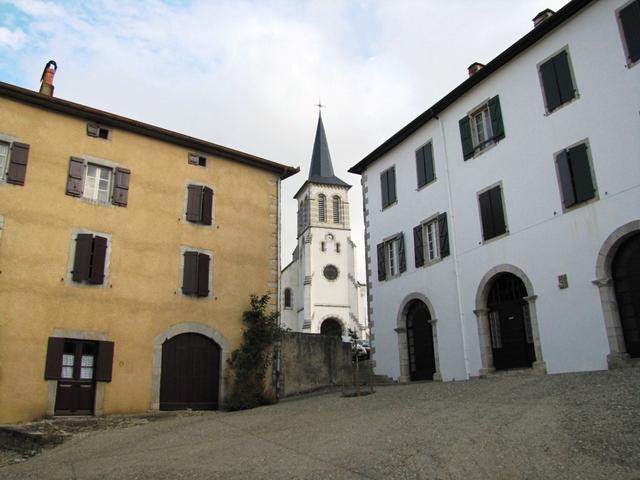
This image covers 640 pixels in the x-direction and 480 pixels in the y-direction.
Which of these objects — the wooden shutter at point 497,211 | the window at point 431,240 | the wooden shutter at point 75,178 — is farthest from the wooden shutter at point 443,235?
the wooden shutter at point 75,178

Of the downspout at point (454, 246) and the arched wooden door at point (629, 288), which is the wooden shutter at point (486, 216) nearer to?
the downspout at point (454, 246)

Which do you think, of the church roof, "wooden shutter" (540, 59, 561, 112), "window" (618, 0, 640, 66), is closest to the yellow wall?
"wooden shutter" (540, 59, 561, 112)

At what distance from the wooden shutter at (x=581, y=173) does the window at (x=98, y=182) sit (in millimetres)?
11269

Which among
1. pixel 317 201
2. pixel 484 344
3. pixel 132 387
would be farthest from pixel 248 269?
pixel 317 201

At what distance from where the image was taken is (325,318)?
43.8 m

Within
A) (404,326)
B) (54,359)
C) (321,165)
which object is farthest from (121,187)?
(321,165)

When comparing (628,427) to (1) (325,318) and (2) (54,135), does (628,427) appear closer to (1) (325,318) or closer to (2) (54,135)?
(2) (54,135)

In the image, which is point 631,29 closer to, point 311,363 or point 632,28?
point 632,28

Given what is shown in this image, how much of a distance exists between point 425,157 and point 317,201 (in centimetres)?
3061

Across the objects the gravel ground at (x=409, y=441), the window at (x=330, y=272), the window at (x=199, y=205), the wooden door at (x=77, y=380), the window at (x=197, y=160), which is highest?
the window at (x=330, y=272)

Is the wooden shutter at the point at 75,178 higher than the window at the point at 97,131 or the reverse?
the reverse

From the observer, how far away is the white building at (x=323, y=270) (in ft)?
144

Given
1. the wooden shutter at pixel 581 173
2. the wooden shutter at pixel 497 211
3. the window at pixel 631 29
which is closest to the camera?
the window at pixel 631 29

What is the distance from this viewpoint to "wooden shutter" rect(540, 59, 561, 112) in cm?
1376
